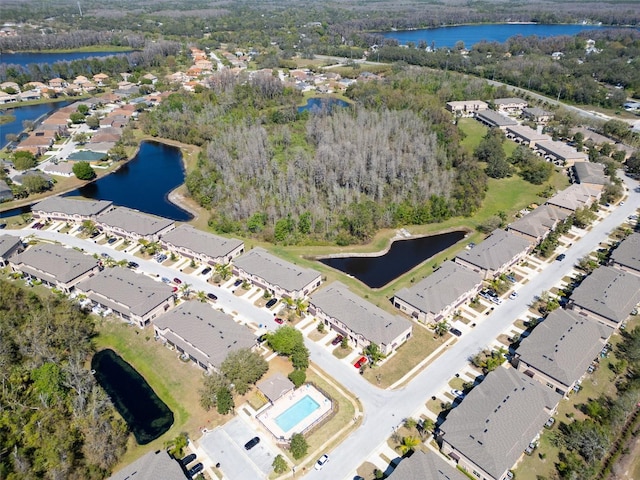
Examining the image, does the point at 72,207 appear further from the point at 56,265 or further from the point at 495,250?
the point at 495,250

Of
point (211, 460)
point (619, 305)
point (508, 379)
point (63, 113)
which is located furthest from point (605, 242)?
point (63, 113)

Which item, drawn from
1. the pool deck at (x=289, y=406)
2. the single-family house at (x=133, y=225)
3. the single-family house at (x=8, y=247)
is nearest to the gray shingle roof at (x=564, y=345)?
the pool deck at (x=289, y=406)

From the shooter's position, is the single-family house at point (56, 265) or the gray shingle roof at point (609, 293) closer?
the gray shingle roof at point (609, 293)

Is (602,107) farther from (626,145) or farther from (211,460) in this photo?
(211,460)

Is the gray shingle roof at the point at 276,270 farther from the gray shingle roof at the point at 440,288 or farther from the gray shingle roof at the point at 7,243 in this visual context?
the gray shingle roof at the point at 7,243

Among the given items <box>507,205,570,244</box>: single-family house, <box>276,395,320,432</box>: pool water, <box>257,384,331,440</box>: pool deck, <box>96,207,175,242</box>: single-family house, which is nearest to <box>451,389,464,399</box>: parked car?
<box>257,384,331,440</box>: pool deck

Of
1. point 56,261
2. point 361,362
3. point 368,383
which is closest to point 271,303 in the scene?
point 361,362

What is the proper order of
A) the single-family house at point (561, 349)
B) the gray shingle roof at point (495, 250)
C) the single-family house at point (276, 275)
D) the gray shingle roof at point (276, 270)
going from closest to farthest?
the single-family house at point (561, 349) < the single-family house at point (276, 275) < the gray shingle roof at point (276, 270) < the gray shingle roof at point (495, 250)
